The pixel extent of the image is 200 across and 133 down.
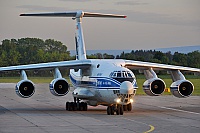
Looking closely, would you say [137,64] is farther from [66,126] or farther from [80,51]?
[66,126]

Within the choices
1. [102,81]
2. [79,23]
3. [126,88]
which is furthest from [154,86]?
[79,23]

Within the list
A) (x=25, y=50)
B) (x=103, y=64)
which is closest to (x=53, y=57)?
(x=25, y=50)

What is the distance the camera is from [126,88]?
79.8 feet

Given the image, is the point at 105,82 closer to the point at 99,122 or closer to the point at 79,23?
the point at 99,122

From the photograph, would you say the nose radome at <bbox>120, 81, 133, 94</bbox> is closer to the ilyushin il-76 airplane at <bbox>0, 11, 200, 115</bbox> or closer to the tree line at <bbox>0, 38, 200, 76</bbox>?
the ilyushin il-76 airplane at <bbox>0, 11, 200, 115</bbox>

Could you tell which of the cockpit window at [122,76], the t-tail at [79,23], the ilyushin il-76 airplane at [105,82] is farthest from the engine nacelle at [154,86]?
the t-tail at [79,23]

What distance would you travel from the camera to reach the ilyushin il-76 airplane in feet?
82.7

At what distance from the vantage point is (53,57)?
77438 millimetres

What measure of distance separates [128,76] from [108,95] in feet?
4.02

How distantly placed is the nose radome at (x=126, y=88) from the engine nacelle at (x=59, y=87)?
3.91 meters

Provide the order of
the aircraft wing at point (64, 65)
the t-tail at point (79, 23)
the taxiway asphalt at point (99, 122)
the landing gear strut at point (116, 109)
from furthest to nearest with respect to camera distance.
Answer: the t-tail at point (79, 23)
the aircraft wing at point (64, 65)
the landing gear strut at point (116, 109)
the taxiway asphalt at point (99, 122)

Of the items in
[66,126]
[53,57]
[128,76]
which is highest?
[53,57]

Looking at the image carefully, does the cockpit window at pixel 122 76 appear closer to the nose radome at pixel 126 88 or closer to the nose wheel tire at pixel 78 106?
the nose radome at pixel 126 88

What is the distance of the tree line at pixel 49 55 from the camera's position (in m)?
65.9
